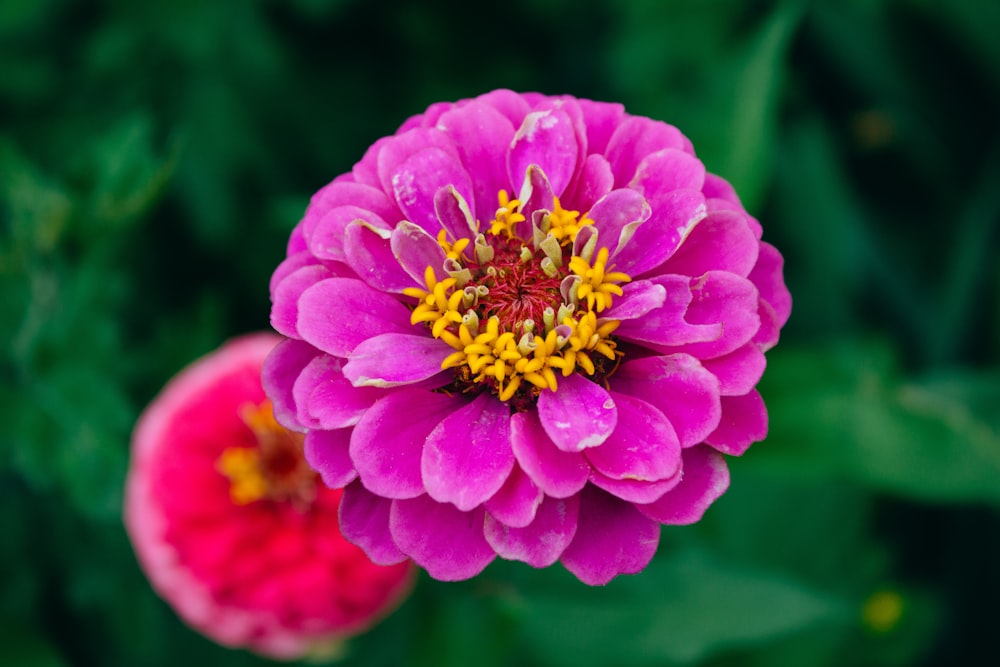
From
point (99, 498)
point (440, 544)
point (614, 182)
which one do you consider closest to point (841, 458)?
point (614, 182)

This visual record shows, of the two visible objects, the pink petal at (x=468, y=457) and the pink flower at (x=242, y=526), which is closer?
the pink petal at (x=468, y=457)

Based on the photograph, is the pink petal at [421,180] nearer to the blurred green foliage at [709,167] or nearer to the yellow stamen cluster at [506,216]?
the yellow stamen cluster at [506,216]

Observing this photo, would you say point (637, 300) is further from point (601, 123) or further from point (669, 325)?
point (601, 123)

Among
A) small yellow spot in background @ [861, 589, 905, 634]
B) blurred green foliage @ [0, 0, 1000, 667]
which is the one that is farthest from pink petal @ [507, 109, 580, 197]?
small yellow spot in background @ [861, 589, 905, 634]

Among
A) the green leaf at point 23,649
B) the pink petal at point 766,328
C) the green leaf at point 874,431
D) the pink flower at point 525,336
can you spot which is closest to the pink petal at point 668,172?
the pink flower at point 525,336

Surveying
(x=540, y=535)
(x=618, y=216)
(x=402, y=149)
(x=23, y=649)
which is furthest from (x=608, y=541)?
(x=23, y=649)

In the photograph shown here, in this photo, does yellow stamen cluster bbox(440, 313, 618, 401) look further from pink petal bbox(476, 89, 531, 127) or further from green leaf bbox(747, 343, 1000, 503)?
green leaf bbox(747, 343, 1000, 503)

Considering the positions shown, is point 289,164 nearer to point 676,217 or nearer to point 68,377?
point 68,377
